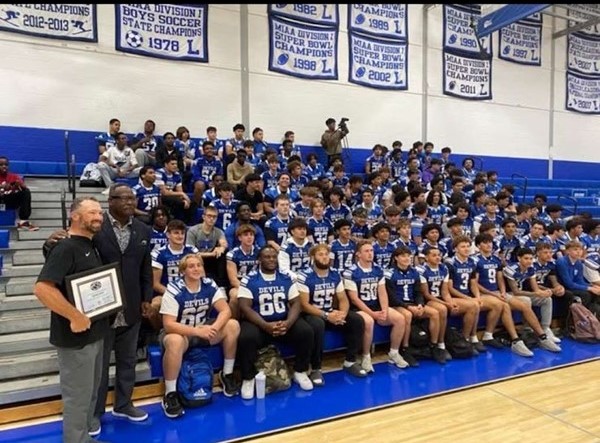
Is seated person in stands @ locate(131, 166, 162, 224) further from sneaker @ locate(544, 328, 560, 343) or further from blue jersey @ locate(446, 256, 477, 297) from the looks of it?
sneaker @ locate(544, 328, 560, 343)

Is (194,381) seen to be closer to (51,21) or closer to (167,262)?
(167,262)

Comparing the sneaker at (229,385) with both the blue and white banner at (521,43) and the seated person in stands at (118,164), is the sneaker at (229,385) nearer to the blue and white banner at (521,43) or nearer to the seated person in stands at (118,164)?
the seated person in stands at (118,164)

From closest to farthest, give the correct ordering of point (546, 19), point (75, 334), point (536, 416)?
point (75, 334)
point (536, 416)
point (546, 19)

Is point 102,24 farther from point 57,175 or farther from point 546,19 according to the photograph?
point 546,19

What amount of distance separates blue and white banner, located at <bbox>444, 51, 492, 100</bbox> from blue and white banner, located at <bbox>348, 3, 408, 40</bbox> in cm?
164

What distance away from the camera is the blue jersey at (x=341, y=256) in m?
5.18

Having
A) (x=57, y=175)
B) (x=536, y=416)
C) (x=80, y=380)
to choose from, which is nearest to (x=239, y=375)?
(x=80, y=380)

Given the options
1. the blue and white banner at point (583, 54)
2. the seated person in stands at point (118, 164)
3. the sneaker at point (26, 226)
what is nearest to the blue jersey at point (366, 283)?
the sneaker at point (26, 226)

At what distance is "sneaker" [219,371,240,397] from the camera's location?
382cm

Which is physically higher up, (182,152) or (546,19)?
(546,19)

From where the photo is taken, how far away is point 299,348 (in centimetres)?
405

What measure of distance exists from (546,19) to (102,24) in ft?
41.1

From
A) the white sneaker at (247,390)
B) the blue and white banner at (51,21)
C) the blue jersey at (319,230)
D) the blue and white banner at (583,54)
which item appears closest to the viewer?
the white sneaker at (247,390)

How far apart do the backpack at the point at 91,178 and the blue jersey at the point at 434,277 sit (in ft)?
16.6
